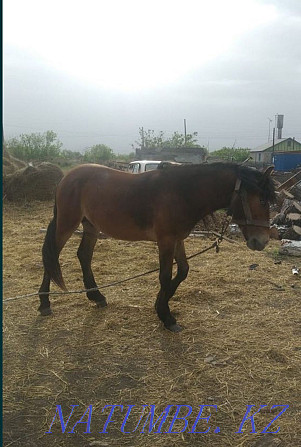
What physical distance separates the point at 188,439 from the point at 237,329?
1626mm

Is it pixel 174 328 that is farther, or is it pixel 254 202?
pixel 174 328

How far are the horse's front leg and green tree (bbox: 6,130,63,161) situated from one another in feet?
98.8

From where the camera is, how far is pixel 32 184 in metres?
12.6

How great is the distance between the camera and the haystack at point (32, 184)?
1245cm

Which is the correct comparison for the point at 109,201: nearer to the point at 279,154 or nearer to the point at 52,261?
the point at 52,261

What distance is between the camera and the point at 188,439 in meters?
2.29

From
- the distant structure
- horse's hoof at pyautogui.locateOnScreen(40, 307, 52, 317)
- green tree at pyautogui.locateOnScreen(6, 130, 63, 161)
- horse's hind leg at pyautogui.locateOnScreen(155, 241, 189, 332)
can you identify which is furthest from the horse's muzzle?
green tree at pyautogui.locateOnScreen(6, 130, 63, 161)

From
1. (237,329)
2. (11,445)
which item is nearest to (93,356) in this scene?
(11,445)

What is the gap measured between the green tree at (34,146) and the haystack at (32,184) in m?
19.6

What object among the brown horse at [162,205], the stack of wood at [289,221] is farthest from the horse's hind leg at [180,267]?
the stack of wood at [289,221]

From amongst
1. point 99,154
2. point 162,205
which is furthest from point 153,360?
point 99,154

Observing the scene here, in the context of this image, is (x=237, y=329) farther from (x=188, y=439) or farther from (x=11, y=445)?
(x=11, y=445)

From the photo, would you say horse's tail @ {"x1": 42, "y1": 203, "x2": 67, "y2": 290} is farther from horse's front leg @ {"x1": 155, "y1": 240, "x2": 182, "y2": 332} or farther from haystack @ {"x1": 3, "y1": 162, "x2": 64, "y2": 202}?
haystack @ {"x1": 3, "y1": 162, "x2": 64, "y2": 202}

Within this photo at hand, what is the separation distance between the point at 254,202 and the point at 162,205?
84 centimetres
